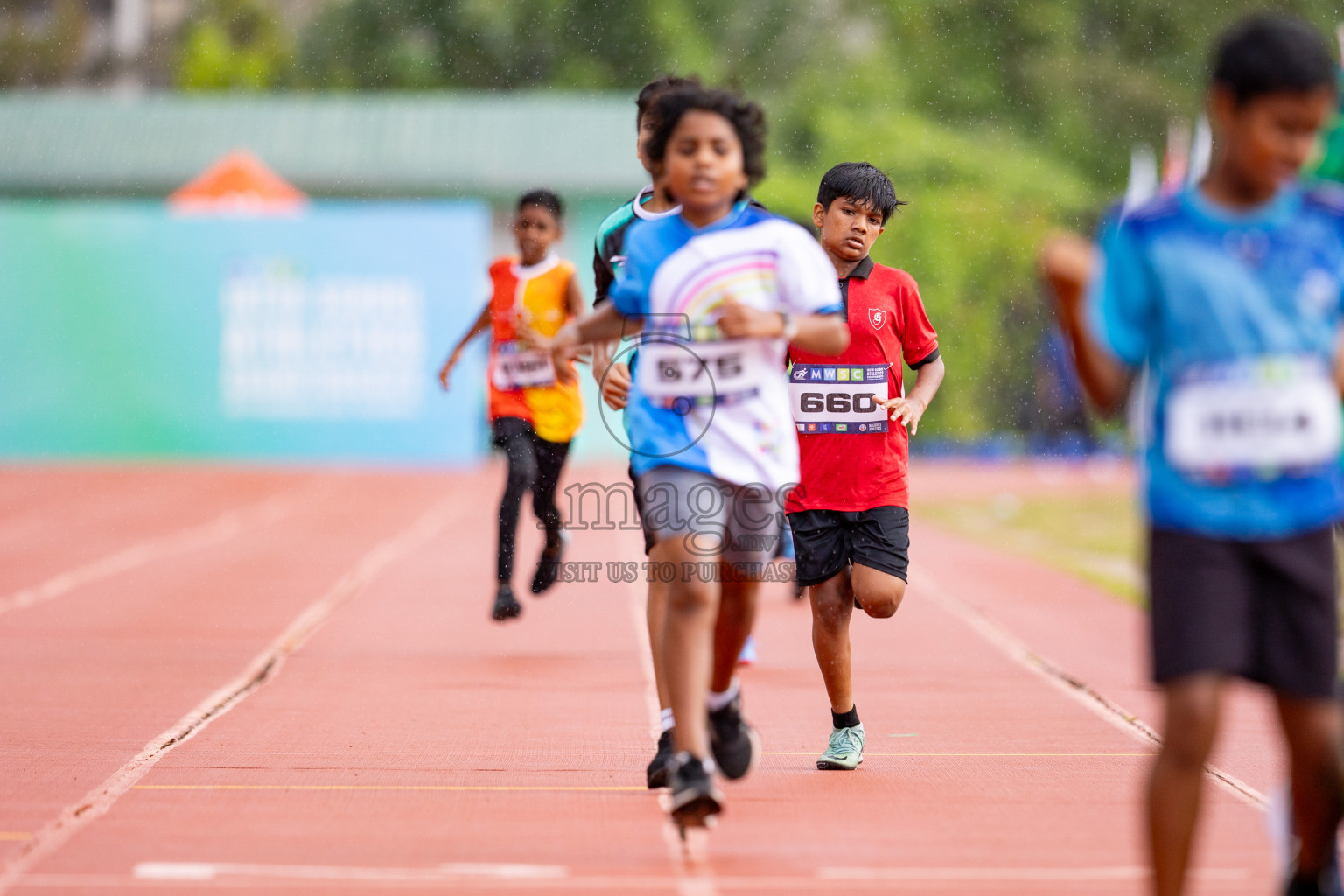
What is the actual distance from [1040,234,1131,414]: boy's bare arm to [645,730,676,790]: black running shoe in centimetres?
217

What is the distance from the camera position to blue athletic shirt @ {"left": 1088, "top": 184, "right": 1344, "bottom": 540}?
3631 mm

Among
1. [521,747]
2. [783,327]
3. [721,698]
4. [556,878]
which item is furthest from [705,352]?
[521,747]

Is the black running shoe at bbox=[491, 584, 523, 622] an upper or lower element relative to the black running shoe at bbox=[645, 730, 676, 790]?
lower

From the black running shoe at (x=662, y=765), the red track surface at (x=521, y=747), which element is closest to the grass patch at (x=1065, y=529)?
the red track surface at (x=521, y=747)

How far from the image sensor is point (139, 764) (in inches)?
234

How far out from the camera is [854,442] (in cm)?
607

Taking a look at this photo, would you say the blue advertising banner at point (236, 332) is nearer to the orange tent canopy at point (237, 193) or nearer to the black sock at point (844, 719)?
the orange tent canopy at point (237, 193)

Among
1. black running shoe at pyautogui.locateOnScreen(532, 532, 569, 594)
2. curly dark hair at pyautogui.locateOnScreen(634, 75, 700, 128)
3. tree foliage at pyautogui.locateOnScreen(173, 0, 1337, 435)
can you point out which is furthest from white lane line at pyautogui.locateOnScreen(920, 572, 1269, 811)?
tree foliage at pyautogui.locateOnScreen(173, 0, 1337, 435)

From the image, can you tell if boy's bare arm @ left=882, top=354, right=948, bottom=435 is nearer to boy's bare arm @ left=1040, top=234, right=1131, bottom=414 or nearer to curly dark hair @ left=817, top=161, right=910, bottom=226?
curly dark hair @ left=817, top=161, right=910, bottom=226

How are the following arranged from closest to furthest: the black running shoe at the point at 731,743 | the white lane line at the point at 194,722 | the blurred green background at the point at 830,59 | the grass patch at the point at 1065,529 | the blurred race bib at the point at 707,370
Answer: the blurred race bib at the point at 707,370 → the white lane line at the point at 194,722 → the black running shoe at the point at 731,743 → the grass patch at the point at 1065,529 → the blurred green background at the point at 830,59

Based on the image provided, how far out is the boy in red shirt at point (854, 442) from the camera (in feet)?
19.7

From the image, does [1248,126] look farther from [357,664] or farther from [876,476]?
[357,664]

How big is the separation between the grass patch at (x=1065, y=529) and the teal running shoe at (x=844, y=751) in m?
6.51

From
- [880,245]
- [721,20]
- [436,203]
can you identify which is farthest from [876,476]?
[721,20]
